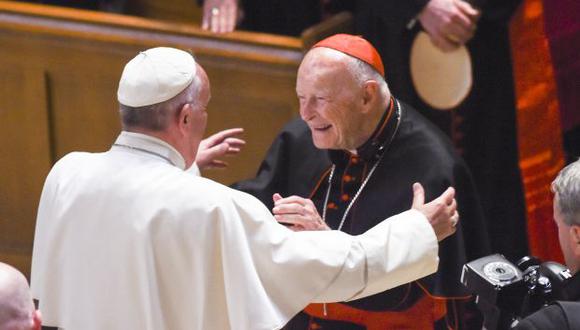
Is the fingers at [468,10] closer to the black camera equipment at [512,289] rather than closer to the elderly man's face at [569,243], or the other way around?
the black camera equipment at [512,289]

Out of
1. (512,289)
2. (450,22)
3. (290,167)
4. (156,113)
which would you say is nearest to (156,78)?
(156,113)

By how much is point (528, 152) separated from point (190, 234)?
8.61 ft

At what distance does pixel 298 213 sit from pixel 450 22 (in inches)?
71.4

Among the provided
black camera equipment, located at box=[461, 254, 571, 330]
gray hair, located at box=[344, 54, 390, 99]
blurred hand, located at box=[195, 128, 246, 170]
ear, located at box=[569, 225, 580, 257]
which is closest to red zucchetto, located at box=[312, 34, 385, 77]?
gray hair, located at box=[344, 54, 390, 99]

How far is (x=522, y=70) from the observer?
652 centimetres

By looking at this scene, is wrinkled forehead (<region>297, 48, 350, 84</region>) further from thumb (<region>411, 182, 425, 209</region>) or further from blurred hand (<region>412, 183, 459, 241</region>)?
blurred hand (<region>412, 183, 459, 241</region>)

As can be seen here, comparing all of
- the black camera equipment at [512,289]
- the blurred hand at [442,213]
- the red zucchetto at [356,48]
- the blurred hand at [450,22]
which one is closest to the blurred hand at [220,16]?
the blurred hand at [450,22]

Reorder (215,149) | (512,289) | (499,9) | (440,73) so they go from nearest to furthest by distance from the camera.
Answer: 1. (512,289)
2. (215,149)
3. (440,73)
4. (499,9)

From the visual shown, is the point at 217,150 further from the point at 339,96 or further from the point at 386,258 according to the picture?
the point at 386,258

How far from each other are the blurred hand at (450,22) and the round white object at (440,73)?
2.0 inches

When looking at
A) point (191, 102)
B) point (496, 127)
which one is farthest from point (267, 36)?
point (191, 102)

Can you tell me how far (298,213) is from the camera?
4.66 metres

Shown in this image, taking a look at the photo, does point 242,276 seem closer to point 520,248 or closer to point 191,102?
point 191,102

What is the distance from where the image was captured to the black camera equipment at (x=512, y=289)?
13.9 ft
